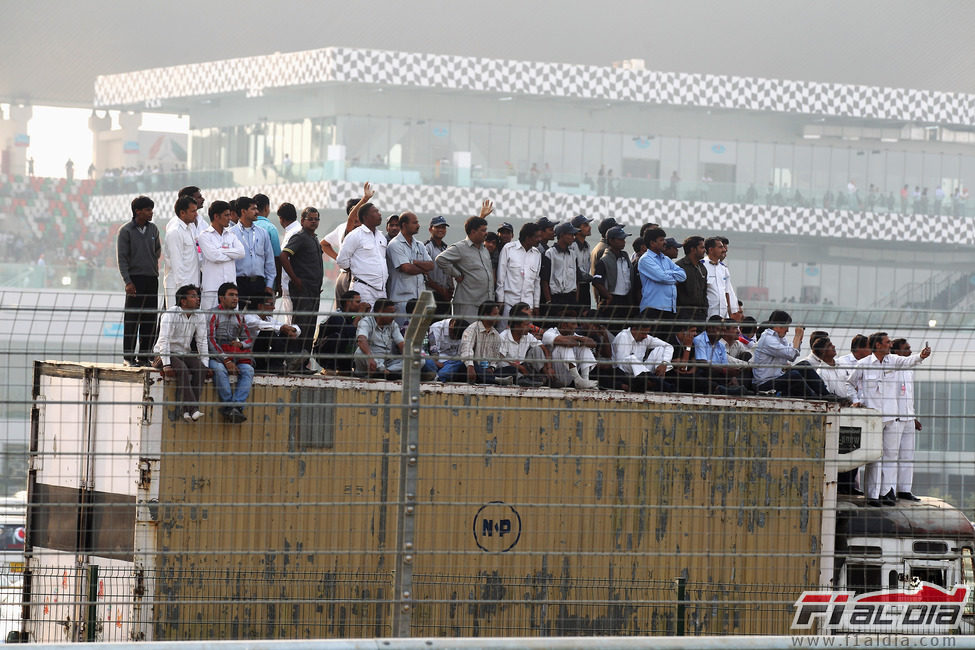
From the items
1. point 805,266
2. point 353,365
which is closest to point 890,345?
point 353,365

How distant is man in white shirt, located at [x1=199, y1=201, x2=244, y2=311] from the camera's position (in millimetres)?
10766

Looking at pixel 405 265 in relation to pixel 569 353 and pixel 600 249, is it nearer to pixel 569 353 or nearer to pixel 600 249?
pixel 569 353

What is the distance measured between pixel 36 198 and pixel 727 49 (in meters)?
53.8

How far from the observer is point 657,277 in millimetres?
12281

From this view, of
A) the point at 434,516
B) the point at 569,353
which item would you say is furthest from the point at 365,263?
the point at 434,516

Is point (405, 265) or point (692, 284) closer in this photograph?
point (405, 265)

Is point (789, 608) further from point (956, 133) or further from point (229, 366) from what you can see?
point (956, 133)

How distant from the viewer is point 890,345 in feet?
35.4

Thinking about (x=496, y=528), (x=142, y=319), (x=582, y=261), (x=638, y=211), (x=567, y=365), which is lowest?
(x=496, y=528)

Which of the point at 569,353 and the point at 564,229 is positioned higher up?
the point at 564,229

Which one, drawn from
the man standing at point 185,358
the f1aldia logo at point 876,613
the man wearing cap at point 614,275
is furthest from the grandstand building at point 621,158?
the man standing at point 185,358

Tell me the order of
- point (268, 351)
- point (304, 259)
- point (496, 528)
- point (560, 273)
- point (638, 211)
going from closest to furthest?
point (496, 528), point (268, 351), point (304, 259), point (560, 273), point (638, 211)

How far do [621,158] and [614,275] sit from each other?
72817 millimetres

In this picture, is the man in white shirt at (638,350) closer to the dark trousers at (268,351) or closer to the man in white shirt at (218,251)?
the dark trousers at (268,351)
